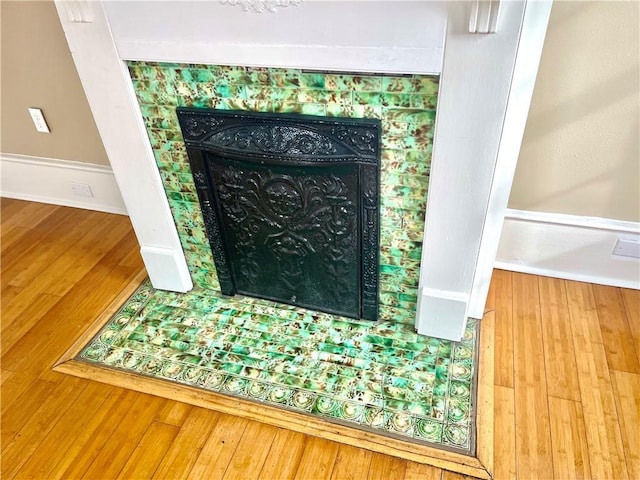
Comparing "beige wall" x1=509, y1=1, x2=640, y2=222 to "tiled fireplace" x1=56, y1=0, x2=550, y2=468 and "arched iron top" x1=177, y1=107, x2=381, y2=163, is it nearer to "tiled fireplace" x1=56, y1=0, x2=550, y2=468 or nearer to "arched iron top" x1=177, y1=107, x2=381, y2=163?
"tiled fireplace" x1=56, y1=0, x2=550, y2=468

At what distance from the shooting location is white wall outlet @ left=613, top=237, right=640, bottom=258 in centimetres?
179

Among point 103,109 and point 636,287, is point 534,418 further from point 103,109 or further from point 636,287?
point 103,109

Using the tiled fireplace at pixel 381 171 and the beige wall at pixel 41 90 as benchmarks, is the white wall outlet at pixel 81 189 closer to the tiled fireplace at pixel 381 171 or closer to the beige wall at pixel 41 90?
the beige wall at pixel 41 90

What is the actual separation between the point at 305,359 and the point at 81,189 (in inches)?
62.3

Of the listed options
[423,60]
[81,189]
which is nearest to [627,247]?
[423,60]

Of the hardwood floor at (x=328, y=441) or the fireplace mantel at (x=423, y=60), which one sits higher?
the fireplace mantel at (x=423, y=60)

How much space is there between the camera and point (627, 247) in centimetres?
181

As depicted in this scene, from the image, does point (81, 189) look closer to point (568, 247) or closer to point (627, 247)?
point (568, 247)

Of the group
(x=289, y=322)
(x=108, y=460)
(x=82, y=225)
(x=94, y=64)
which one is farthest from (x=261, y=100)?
(x=82, y=225)

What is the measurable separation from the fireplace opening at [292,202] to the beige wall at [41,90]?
92 cm

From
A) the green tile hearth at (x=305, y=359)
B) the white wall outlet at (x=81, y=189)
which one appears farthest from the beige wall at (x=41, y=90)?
the green tile hearth at (x=305, y=359)

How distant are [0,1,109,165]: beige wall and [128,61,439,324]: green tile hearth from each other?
30.8 inches

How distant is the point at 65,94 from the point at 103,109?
781 millimetres

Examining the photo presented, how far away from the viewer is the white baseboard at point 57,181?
2.41m
